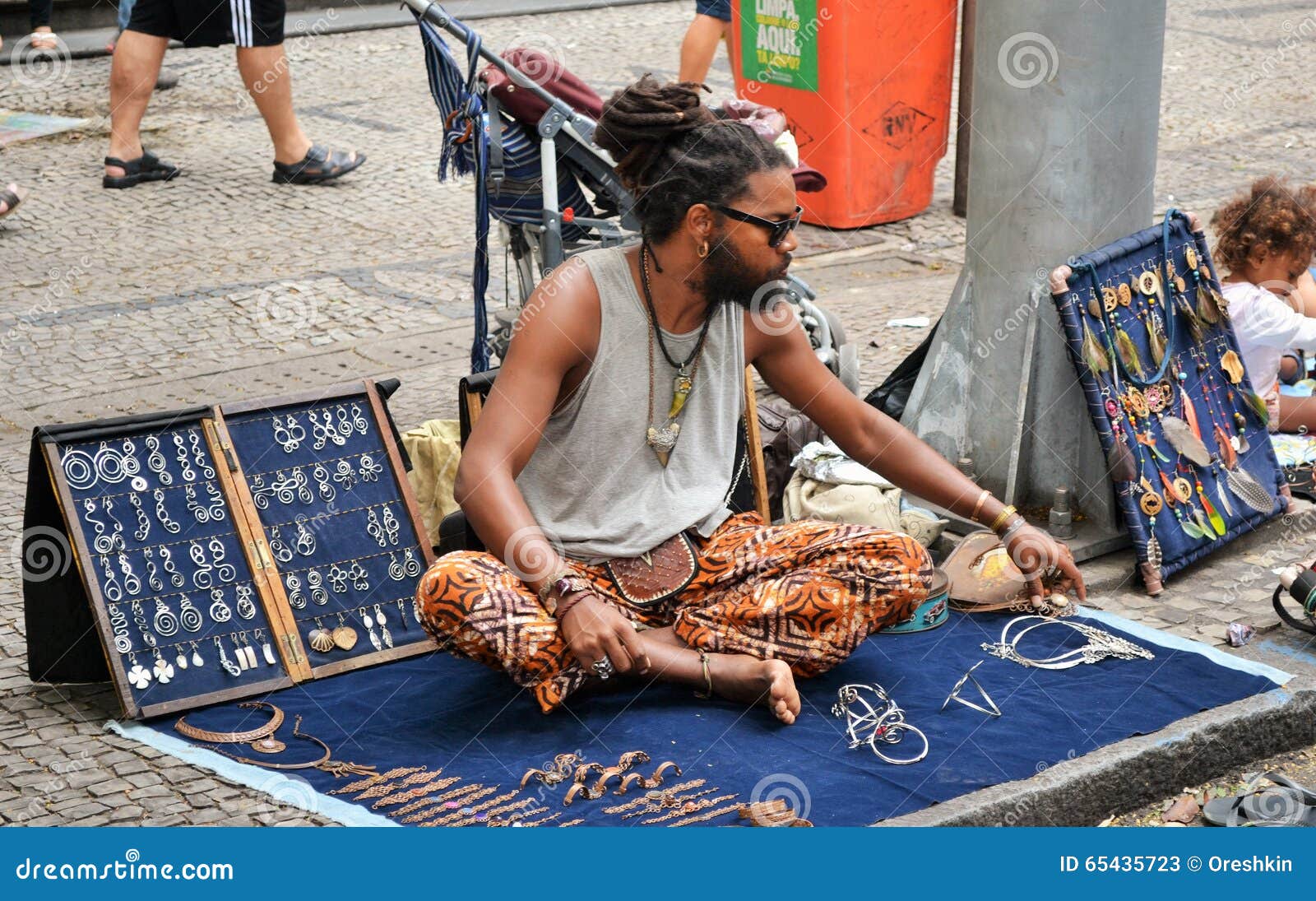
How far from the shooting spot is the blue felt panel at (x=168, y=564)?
11.8ft

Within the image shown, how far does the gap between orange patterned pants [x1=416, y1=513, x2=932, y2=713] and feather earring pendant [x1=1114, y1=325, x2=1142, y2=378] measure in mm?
1051

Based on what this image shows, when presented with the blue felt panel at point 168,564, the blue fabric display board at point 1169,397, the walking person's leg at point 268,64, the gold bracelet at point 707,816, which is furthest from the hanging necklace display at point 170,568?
the walking person's leg at point 268,64

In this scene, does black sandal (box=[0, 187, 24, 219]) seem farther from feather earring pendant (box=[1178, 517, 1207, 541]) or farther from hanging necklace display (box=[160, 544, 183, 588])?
feather earring pendant (box=[1178, 517, 1207, 541])

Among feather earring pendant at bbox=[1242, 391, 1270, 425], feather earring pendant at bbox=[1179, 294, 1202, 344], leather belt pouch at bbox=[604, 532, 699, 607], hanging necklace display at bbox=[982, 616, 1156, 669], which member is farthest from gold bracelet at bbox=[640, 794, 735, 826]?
feather earring pendant at bbox=[1242, 391, 1270, 425]

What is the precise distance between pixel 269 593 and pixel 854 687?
1.40m

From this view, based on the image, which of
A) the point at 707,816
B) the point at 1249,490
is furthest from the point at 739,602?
the point at 1249,490

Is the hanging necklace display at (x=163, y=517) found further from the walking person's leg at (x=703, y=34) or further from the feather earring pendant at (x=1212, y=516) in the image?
the walking person's leg at (x=703, y=34)

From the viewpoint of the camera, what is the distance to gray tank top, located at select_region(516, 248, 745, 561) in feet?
11.7

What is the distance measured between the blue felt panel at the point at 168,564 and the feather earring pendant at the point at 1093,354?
2188 mm

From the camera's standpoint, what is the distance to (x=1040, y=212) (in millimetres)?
4320

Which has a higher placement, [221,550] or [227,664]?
[221,550]

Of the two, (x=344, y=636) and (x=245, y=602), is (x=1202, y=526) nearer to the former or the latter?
(x=344, y=636)

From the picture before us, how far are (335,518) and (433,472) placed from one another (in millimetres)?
409

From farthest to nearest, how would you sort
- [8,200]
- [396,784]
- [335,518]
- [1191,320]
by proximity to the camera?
[8,200]
[1191,320]
[335,518]
[396,784]
